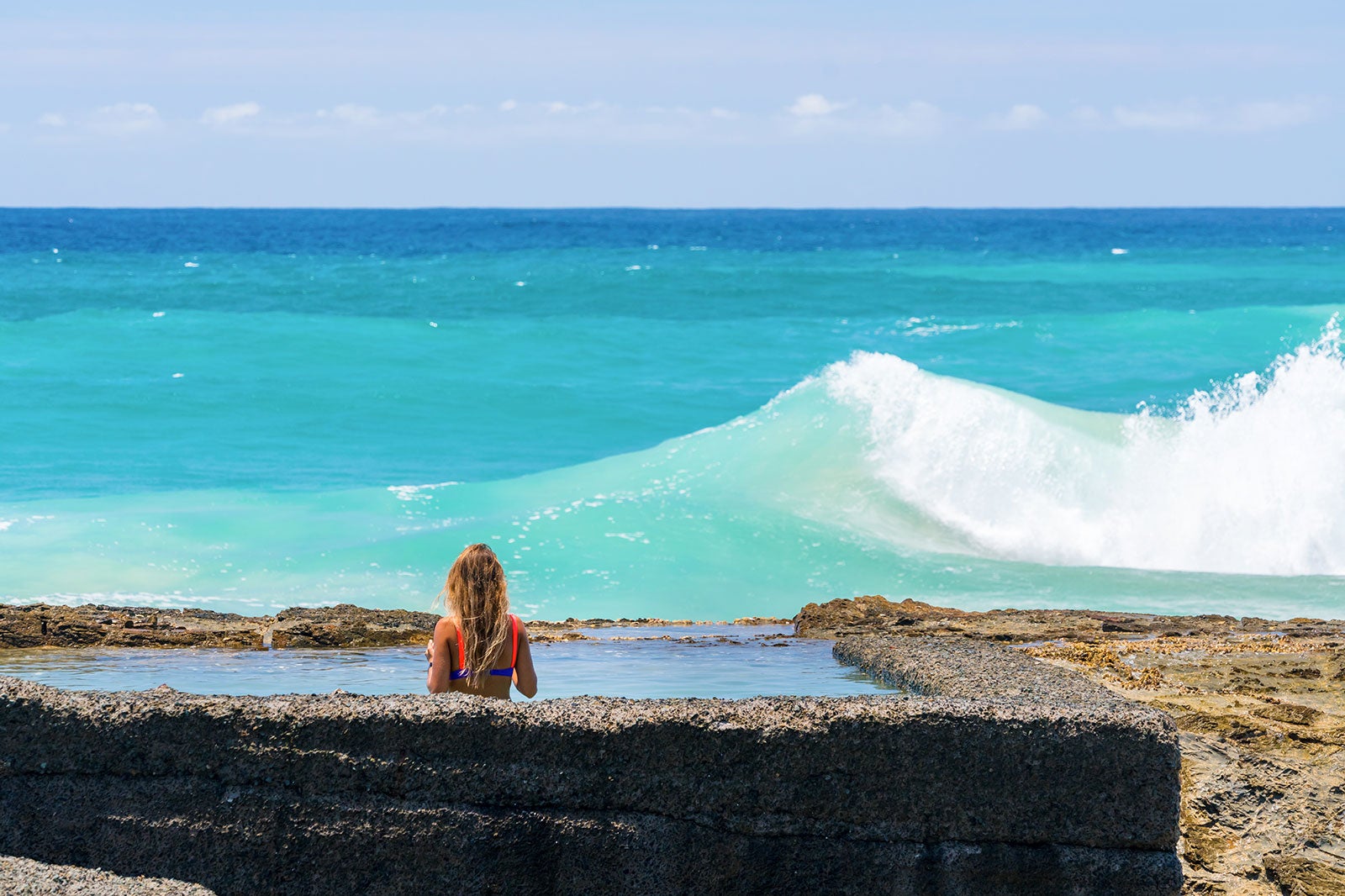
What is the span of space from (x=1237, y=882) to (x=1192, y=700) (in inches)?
49.8

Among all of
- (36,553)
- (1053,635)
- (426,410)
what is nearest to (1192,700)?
(1053,635)

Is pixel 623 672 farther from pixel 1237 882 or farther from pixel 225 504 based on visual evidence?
pixel 225 504

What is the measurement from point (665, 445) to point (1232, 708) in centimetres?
1139

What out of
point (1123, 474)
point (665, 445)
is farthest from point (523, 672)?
point (665, 445)

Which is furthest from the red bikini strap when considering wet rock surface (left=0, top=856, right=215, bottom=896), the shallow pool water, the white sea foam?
the white sea foam

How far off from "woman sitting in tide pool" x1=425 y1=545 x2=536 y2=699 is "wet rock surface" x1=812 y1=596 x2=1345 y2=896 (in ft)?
5.68

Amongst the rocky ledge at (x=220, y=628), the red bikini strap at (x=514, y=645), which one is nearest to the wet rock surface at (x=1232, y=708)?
the rocky ledge at (x=220, y=628)

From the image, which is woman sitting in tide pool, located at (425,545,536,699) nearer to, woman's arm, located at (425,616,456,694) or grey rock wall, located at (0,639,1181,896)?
woman's arm, located at (425,616,456,694)

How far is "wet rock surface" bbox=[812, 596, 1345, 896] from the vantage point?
4.44 metres

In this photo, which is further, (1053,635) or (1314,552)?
(1314,552)

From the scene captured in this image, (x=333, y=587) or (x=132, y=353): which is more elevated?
(x=132, y=353)

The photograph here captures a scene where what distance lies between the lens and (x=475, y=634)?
4.63 metres

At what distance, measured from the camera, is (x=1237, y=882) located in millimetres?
4328

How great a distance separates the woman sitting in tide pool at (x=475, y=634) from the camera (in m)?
4.61
